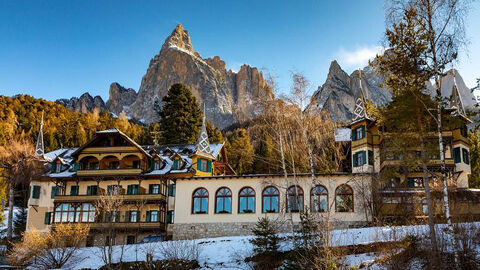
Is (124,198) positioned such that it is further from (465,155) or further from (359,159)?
(465,155)

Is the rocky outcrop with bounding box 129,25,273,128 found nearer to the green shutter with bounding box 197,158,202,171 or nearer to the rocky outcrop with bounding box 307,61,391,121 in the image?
the rocky outcrop with bounding box 307,61,391,121

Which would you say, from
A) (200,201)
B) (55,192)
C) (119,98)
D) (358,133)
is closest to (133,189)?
(55,192)

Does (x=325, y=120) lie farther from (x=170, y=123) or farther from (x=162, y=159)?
(x=170, y=123)

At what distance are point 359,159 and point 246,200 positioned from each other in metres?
13.1

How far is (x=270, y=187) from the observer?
35375mm

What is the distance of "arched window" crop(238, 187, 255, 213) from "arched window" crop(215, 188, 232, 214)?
0.78 metres

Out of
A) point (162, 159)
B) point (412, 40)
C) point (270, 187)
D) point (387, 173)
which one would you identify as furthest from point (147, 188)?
point (412, 40)

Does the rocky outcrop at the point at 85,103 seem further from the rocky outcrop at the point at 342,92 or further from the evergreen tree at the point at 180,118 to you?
the evergreen tree at the point at 180,118

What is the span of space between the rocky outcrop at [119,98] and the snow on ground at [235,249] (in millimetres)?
129543

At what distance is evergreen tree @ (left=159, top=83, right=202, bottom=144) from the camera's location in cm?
5706

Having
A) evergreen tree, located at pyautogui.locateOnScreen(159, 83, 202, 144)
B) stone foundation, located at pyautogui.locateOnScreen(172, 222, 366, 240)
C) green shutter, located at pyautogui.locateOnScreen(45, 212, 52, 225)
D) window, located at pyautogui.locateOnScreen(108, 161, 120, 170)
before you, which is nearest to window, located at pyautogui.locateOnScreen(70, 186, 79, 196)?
green shutter, located at pyautogui.locateOnScreen(45, 212, 52, 225)

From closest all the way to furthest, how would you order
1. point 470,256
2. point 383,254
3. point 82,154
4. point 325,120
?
point 470,256, point 383,254, point 325,120, point 82,154

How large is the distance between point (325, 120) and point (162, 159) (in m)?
17.7

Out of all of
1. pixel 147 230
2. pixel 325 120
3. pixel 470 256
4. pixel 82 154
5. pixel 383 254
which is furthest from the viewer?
pixel 82 154
